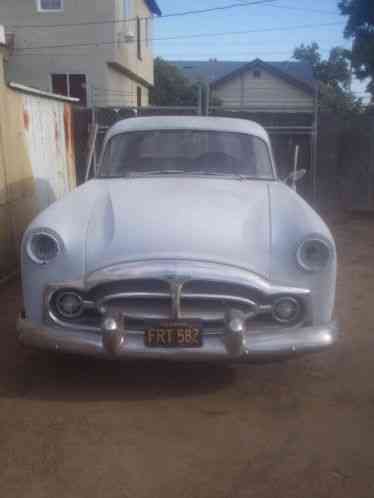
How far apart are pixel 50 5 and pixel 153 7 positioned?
27.4ft

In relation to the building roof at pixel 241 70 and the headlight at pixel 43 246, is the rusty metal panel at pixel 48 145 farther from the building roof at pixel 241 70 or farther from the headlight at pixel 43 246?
the building roof at pixel 241 70

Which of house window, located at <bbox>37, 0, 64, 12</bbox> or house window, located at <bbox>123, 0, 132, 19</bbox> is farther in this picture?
house window, located at <bbox>123, 0, 132, 19</bbox>

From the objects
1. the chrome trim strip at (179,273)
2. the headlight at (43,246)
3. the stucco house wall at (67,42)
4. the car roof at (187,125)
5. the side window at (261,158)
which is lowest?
the chrome trim strip at (179,273)

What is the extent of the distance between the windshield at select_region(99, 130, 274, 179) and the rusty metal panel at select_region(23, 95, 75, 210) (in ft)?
7.92

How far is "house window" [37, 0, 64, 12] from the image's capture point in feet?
57.1

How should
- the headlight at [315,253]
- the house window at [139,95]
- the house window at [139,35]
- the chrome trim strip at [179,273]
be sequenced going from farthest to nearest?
the house window at [139,95]
the house window at [139,35]
the headlight at [315,253]
the chrome trim strip at [179,273]

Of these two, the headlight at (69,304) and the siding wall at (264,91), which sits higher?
the siding wall at (264,91)

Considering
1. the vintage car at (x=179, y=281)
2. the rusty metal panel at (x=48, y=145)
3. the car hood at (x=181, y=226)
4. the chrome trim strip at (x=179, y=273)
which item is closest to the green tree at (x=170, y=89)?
the rusty metal panel at (x=48, y=145)

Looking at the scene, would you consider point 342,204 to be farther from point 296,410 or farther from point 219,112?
point 296,410

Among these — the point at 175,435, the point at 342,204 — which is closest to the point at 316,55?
the point at 342,204

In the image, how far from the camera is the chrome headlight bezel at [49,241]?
3.33 metres

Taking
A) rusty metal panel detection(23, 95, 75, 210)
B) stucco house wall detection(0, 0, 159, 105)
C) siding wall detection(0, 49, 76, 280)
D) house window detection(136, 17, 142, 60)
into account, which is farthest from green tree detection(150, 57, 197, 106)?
siding wall detection(0, 49, 76, 280)

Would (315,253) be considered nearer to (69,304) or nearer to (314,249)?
(314,249)

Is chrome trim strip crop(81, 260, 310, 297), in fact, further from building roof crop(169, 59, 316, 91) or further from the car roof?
building roof crop(169, 59, 316, 91)
